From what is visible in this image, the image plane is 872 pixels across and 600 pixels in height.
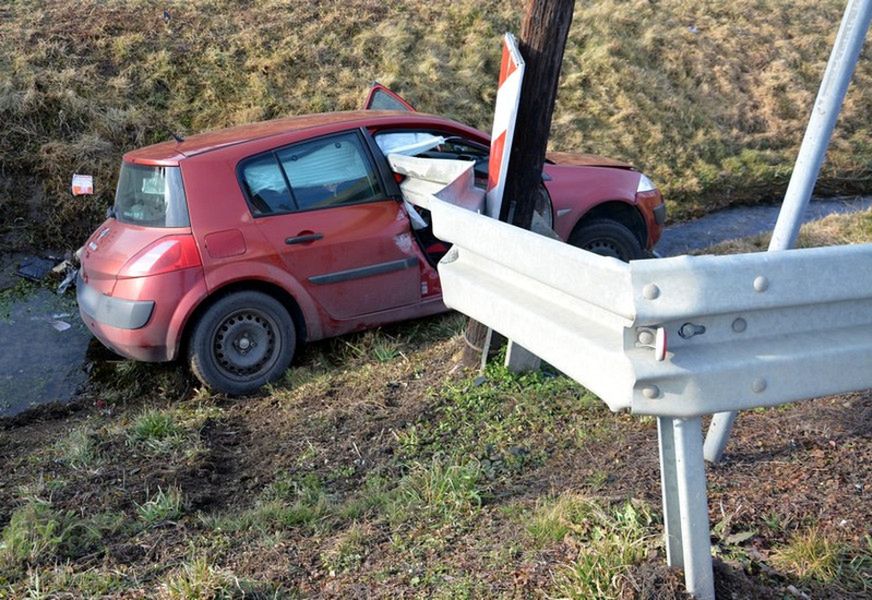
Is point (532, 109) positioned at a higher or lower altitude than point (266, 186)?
higher

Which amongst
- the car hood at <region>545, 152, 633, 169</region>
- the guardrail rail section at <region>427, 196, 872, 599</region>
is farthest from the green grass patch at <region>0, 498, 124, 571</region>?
the car hood at <region>545, 152, 633, 169</region>

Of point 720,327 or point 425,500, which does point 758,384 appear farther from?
point 425,500

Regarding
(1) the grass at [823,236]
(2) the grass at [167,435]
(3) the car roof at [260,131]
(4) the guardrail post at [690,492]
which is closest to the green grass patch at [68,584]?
(2) the grass at [167,435]

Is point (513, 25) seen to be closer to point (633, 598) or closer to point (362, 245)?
point (362, 245)

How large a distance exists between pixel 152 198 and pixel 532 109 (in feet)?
9.03

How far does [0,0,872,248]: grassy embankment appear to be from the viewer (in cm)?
929

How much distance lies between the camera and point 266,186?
19.9 feet

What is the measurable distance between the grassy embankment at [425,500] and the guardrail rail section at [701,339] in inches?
13.7

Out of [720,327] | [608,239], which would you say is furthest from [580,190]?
[720,327]

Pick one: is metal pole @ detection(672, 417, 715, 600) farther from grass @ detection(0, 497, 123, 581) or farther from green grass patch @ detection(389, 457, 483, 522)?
grass @ detection(0, 497, 123, 581)

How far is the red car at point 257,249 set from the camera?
5836 mm

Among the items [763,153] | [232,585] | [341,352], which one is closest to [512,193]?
[341,352]

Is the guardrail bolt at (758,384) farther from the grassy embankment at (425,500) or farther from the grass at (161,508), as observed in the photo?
the grass at (161,508)

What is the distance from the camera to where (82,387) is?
6.59 meters
